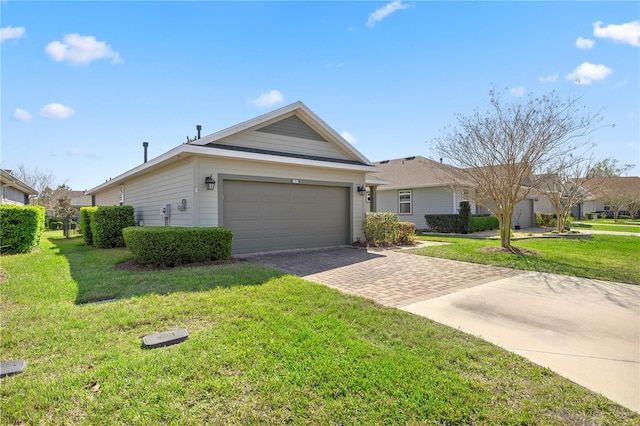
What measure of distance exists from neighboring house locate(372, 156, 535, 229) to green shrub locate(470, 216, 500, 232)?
1038 millimetres

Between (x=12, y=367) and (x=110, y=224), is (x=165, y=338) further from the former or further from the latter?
(x=110, y=224)

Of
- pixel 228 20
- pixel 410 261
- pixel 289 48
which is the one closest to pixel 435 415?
pixel 410 261

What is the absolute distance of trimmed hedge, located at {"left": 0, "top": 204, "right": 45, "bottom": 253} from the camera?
9352 mm

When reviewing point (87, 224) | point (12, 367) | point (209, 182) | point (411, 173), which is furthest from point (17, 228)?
point (411, 173)

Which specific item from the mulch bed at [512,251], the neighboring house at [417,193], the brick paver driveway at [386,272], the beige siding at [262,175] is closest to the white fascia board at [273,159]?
the beige siding at [262,175]

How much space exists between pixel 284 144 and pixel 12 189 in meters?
18.3

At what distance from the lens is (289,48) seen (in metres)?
11.3

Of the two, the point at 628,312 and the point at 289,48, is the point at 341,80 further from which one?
the point at 628,312

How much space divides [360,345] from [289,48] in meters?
10.7

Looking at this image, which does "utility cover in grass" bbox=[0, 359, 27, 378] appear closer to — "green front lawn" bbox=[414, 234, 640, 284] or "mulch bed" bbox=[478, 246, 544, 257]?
"green front lawn" bbox=[414, 234, 640, 284]

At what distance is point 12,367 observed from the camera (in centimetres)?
284

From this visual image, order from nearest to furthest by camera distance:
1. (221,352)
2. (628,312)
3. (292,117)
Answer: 1. (221,352)
2. (628,312)
3. (292,117)

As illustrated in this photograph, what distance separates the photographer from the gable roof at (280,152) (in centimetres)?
890

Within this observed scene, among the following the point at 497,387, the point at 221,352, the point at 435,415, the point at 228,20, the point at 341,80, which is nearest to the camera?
the point at 435,415
